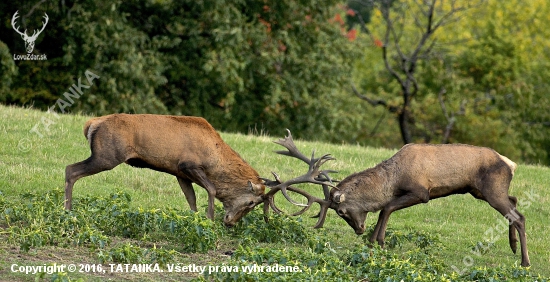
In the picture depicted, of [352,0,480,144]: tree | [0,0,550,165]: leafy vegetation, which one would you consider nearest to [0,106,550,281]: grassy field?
[0,0,550,165]: leafy vegetation

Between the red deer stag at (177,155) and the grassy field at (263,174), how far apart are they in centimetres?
73

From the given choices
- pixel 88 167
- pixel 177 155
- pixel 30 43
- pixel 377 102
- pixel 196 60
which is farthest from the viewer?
pixel 377 102

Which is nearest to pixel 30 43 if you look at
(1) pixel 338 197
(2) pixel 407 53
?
(1) pixel 338 197

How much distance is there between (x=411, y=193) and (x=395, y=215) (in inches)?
101

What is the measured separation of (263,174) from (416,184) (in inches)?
179

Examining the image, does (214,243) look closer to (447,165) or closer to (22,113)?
(447,165)

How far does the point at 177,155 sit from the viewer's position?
1029cm

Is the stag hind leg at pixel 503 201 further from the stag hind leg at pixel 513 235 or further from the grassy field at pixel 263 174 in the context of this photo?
the grassy field at pixel 263 174

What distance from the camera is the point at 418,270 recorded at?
8.13 meters

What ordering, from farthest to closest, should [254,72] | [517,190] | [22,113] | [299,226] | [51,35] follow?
[254,72] < [51,35] < [22,113] < [517,190] < [299,226]

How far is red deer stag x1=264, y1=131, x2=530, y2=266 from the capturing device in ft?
33.3

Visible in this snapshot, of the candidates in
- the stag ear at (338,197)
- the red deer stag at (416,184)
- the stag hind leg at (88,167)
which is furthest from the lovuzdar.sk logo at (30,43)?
the stag ear at (338,197)

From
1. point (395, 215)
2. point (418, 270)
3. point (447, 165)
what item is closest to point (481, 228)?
point (395, 215)

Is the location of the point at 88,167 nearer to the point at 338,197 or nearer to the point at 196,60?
the point at 338,197
